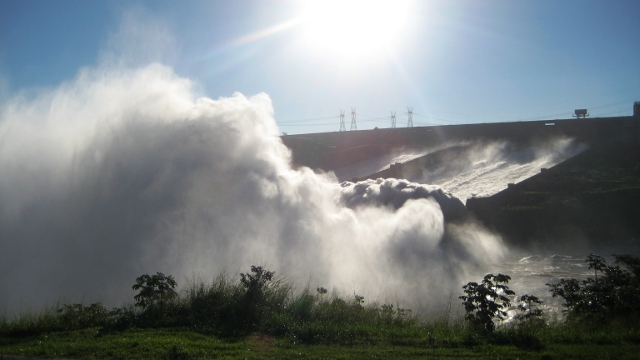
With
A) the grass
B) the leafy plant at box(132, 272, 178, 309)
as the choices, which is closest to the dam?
the grass

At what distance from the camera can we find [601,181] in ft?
116

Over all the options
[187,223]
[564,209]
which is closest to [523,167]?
[564,209]

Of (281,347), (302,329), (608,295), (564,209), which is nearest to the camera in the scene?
(281,347)

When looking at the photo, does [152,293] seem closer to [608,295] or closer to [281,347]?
[281,347]

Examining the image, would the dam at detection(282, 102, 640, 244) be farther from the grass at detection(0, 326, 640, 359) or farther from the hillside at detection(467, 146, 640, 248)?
the grass at detection(0, 326, 640, 359)

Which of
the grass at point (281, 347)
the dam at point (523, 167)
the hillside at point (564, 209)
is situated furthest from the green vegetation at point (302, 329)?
the dam at point (523, 167)

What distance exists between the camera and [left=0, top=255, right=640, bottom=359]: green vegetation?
7180 mm

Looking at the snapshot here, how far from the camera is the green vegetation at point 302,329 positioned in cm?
718

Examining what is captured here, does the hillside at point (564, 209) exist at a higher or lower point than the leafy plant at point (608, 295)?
higher

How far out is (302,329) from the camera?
26.9ft

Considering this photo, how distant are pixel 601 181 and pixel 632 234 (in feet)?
25.7

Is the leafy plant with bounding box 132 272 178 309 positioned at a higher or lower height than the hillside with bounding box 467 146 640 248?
lower

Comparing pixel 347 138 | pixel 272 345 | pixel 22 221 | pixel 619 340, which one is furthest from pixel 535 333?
pixel 347 138

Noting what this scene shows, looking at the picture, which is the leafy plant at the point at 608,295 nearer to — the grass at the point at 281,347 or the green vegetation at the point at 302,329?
the green vegetation at the point at 302,329
